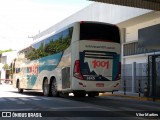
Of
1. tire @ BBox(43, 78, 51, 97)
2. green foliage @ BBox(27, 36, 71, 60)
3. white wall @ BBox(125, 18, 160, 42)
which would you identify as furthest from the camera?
white wall @ BBox(125, 18, 160, 42)

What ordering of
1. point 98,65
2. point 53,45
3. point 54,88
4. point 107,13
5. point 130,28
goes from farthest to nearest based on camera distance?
point 107,13, point 130,28, point 53,45, point 54,88, point 98,65

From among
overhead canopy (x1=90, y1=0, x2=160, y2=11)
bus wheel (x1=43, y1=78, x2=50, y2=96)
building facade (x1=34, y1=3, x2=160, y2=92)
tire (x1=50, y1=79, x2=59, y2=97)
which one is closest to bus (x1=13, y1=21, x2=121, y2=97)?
tire (x1=50, y1=79, x2=59, y2=97)

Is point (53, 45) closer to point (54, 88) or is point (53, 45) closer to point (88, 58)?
point (54, 88)

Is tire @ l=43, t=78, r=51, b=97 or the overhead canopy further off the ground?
the overhead canopy

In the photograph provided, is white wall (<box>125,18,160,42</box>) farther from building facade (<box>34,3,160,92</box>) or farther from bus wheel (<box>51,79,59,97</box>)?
bus wheel (<box>51,79,59,97</box>)

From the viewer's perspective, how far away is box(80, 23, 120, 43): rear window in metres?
17.9

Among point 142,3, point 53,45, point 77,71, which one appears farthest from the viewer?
point 142,3

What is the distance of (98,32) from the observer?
59.3 ft

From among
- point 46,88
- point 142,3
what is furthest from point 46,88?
point 142,3

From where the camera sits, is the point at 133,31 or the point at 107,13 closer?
the point at 133,31

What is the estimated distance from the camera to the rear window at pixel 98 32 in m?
17.9

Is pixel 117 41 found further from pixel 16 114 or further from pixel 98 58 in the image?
pixel 16 114

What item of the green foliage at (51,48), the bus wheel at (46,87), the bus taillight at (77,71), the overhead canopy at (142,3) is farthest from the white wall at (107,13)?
the bus taillight at (77,71)

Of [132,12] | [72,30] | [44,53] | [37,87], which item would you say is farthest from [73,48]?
[132,12]
